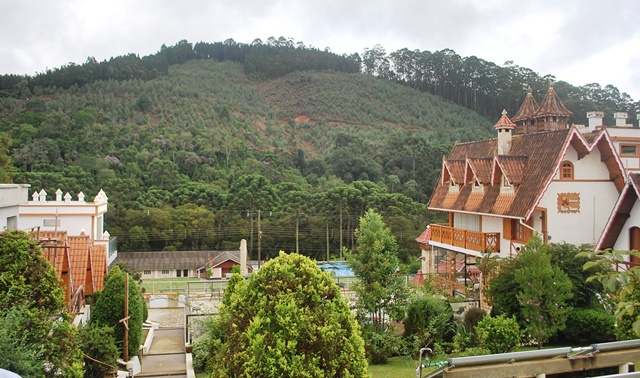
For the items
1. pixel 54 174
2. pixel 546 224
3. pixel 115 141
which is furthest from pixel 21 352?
pixel 115 141

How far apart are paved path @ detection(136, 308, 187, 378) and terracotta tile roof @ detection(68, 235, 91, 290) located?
3.09 meters

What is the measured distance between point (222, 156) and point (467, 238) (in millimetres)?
52463

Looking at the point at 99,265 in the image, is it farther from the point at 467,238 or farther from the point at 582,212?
the point at 582,212

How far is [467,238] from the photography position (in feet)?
68.3

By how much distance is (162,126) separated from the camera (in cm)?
7969

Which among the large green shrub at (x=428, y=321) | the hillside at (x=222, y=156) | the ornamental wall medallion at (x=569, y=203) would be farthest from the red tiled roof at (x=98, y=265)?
the hillside at (x=222, y=156)

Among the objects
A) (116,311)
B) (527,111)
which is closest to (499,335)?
(116,311)

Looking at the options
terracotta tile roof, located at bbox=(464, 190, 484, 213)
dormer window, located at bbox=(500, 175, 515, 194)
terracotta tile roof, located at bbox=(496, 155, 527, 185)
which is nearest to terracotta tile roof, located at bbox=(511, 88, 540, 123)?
terracotta tile roof, located at bbox=(464, 190, 484, 213)

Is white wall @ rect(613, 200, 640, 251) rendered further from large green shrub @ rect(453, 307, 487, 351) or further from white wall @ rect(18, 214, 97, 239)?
white wall @ rect(18, 214, 97, 239)

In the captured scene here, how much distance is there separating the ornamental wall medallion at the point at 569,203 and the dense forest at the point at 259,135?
26.6 m

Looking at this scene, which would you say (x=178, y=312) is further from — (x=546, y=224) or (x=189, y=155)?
(x=189, y=155)

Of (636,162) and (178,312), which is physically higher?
(636,162)

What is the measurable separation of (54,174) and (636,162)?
4665 cm

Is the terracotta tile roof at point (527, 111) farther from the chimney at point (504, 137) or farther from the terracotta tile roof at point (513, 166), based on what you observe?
the terracotta tile roof at point (513, 166)
